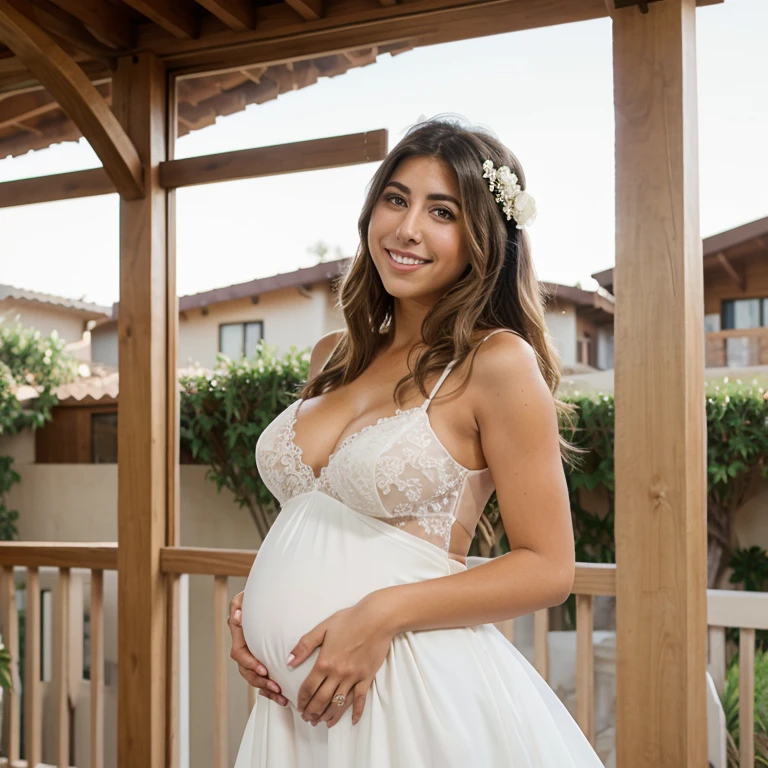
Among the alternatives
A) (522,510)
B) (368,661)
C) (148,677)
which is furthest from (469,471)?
(148,677)

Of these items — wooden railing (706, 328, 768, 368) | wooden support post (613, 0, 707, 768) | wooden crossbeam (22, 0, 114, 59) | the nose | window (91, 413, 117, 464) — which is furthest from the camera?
window (91, 413, 117, 464)

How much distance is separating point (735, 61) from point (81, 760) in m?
3.14

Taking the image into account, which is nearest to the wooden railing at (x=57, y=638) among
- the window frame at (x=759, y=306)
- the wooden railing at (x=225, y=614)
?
the wooden railing at (x=225, y=614)

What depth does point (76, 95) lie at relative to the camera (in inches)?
102

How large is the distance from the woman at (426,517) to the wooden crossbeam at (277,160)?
107cm

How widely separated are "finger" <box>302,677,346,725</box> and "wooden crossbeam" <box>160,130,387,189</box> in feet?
5.76

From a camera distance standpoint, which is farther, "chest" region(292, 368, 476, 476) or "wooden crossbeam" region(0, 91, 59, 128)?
"wooden crossbeam" region(0, 91, 59, 128)

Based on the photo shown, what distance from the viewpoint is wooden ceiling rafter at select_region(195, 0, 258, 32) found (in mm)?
2566

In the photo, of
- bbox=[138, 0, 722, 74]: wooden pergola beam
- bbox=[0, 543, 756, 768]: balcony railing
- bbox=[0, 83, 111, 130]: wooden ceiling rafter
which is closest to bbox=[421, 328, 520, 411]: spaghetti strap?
bbox=[0, 543, 756, 768]: balcony railing

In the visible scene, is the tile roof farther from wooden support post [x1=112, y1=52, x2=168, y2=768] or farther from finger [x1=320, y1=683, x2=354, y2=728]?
finger [x1=320, y1=683, x2=354, y2=728]

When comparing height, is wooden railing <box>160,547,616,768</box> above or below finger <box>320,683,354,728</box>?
below

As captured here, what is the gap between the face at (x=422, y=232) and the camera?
1509mm

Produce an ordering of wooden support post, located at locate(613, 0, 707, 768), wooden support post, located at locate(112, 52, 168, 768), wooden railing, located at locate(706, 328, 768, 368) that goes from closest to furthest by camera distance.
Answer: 1. wooden support post, located at locate(613, 0, 707, 768)
2. wooden railing, located at locate(706, 328, 768, 368)
3. wooden support post, located at locate(112, 52, 168, 768)

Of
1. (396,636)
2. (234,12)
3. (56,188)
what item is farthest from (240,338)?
(396,636)
